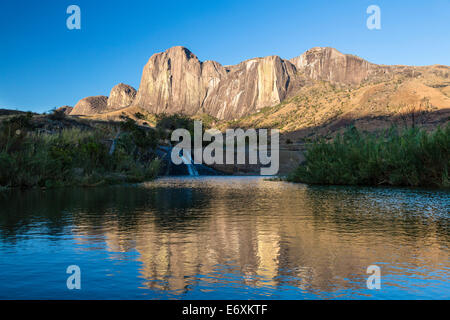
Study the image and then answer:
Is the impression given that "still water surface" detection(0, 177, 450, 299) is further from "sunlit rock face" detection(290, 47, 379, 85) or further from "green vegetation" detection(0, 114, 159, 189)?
"sunlit rock face" detection(290, 47, 379, 85)

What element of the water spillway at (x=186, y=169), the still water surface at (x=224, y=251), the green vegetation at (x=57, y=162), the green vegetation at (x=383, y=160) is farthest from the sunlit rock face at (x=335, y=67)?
the still water surface at (x=224, y=251)

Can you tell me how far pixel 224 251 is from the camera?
5.42m

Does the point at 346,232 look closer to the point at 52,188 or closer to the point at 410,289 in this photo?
the point at 410,289

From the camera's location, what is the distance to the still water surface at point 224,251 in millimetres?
3832

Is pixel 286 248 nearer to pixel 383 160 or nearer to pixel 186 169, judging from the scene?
pixel 383 160

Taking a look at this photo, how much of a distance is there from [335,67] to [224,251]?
19163cm

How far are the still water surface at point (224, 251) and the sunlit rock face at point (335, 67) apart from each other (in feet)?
562

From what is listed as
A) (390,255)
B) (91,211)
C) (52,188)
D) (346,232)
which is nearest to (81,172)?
(52,188)

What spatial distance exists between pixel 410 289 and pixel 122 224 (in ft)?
17.0

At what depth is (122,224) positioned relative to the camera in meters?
7.59

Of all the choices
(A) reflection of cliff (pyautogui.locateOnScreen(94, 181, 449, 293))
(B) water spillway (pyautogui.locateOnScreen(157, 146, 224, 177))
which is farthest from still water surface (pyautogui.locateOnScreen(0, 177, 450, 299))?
(B) water spillway (pyautogui.locateOnScreen(157, 146, 224, 177))

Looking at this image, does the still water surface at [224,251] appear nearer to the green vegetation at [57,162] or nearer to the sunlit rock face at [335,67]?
the green vegetation at [57,162]

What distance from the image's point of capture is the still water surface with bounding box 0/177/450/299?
12.6ft

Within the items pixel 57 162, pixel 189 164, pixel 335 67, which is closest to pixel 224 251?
pixel 57 162
